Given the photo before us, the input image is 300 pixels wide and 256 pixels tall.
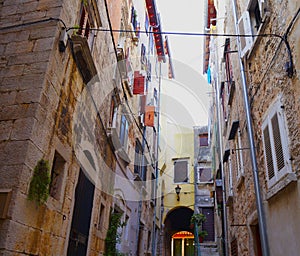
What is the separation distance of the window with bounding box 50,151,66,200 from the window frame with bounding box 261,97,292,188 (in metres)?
3.80

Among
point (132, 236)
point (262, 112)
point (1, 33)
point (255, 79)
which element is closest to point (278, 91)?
point (262, 112)

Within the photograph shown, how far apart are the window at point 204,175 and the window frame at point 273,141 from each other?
51.0 feet

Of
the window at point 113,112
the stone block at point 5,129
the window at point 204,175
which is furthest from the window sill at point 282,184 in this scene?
the window at point 204,175

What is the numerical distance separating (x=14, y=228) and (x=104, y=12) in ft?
21.6

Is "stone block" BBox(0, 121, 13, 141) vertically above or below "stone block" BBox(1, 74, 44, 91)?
below

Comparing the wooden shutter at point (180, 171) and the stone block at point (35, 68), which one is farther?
the wooden shutter at point (180, 171)

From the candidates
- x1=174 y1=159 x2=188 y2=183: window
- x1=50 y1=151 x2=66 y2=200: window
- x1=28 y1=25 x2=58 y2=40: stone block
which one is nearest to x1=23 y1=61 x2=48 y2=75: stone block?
x1=28 y1=25 x2=58 y2=40: stone block

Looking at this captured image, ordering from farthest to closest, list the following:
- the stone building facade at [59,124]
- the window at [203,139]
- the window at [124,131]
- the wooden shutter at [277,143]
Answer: the window at [203,139] < the window at [124,131] < the wooden shutter at [277,143] < the stone building facade at [59,124]

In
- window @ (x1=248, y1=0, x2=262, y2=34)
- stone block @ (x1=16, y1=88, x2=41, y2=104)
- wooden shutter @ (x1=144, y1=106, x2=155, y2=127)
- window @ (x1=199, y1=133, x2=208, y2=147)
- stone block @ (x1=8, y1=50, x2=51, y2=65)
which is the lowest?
stone block @ (x1=16, y1=88, x2=41, y2=104)

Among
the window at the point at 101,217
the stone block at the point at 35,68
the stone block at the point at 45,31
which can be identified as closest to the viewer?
the stone block at the point at 35,68

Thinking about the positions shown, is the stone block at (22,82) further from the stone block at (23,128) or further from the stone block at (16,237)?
the stone block at (16,237)

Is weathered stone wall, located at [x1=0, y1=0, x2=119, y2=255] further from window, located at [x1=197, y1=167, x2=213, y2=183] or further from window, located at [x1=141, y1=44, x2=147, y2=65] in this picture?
window, located at [x1=197, y1=167, x2=213, y2=183]

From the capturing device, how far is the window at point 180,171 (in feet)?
72.7

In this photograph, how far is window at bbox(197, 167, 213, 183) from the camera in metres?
21.0
